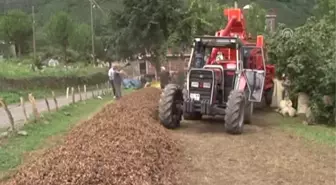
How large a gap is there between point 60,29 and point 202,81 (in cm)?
5972

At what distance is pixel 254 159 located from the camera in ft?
33.8

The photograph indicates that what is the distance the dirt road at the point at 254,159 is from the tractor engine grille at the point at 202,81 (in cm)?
92

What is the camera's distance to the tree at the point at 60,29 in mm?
71031

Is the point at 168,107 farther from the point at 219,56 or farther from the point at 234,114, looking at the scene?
the point at 219,56

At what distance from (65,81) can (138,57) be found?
6.67 m

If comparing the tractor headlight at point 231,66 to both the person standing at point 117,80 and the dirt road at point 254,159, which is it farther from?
the person standing at point 117,80

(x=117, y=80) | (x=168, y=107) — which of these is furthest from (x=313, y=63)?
(x=117, y=80)

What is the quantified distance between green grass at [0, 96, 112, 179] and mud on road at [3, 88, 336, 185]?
3.02 feet

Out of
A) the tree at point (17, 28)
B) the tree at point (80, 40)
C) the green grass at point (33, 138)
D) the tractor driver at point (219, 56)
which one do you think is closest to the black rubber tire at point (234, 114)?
the tractor driver at point (219, 56)

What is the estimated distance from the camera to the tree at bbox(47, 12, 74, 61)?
7103 cm

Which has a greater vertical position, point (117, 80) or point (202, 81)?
point (202, 81)

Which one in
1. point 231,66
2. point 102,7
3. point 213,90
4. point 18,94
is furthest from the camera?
point 102,7

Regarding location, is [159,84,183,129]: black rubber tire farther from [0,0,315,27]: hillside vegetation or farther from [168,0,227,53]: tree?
[0,0,315,27]: hillside vegetation

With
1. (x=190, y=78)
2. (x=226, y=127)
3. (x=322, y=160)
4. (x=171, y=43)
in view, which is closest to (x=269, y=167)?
(x=322, y=160)
